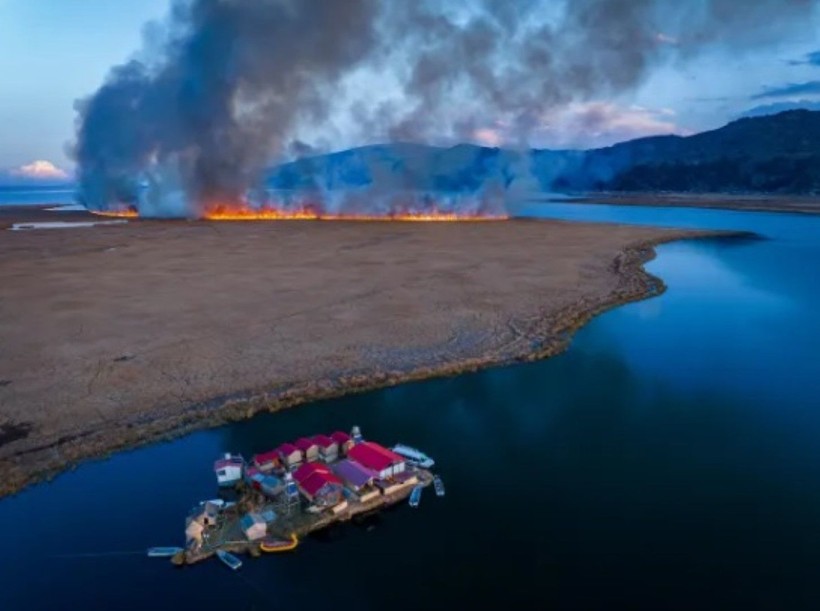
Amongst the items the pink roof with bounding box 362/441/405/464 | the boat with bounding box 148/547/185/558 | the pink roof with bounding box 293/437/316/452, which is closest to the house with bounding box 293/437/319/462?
the pink roof with bounding box 293/437/316/452

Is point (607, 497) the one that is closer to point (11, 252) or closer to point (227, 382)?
point (227, 382)

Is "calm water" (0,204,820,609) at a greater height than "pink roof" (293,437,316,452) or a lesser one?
lesser

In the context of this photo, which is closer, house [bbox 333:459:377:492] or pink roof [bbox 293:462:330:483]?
house [bbox 333:459:377:492]

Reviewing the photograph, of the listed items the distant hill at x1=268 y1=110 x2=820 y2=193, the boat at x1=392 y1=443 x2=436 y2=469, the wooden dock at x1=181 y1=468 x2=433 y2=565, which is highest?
the distant hill at x1=268 y1=110 x2=820 y2=193

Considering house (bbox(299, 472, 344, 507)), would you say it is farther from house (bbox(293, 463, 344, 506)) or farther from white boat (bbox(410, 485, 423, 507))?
white boat (bbox(410, 485, 423, 507))

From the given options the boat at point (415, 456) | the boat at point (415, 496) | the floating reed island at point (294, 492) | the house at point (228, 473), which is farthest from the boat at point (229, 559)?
the boat at point (415, 456)

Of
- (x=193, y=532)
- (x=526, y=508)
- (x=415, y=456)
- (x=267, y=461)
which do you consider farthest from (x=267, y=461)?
(x=526, y=508)

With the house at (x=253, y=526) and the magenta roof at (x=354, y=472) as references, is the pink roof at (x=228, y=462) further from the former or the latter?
the magenta roof at (x=354, y=472)

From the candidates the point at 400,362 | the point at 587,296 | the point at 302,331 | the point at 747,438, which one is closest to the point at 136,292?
the point at 302,331
